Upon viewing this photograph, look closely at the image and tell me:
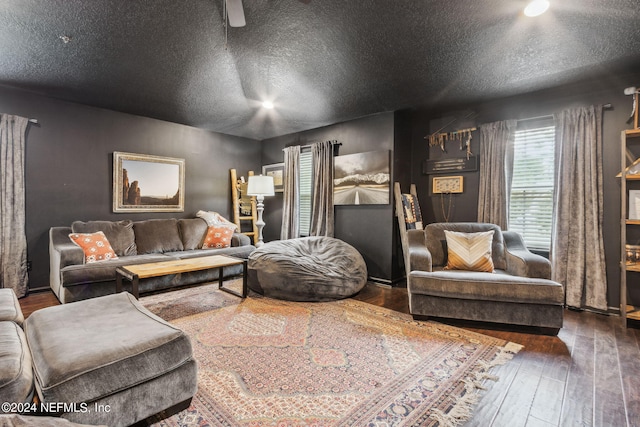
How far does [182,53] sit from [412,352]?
3.11m

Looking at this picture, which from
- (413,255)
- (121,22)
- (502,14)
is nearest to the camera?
(502,14)

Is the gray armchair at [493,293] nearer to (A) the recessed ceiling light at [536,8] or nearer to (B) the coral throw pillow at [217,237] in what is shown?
(A) the recessed ceiling light at [536,8]

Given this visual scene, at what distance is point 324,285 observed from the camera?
334cm

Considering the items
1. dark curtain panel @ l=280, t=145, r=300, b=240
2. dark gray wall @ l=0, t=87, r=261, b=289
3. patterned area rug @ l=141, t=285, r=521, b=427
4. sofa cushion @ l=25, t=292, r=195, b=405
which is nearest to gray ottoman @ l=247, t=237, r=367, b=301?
patterned area rug @ l=141, t=285, r=521, b=427

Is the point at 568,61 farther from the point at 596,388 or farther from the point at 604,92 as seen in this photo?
the point at 596,388

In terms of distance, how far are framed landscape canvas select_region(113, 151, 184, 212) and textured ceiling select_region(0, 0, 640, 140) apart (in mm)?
903

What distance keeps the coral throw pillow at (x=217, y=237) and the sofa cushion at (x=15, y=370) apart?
10.4ft

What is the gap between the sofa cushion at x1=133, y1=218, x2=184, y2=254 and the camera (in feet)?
13.9

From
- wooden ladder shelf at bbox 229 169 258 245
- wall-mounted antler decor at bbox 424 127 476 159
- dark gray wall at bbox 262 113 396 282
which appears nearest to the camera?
wall-mounted antler decor at bbox 424 127 476 159

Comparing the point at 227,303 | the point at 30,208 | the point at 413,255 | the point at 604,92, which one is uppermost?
the point at 604,92

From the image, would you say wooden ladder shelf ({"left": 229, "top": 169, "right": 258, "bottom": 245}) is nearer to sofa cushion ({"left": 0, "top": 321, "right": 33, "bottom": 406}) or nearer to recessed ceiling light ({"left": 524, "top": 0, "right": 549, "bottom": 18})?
sofa cushion ({"left": 0, "top": 321, "right": 33, "bottom": 406})

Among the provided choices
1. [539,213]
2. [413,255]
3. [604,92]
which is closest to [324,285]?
[413,255]

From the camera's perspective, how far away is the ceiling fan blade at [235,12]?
1.81 m

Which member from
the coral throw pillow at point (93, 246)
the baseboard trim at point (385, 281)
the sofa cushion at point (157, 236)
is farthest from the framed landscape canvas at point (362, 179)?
the coral throw pillow at point (93, 246)
